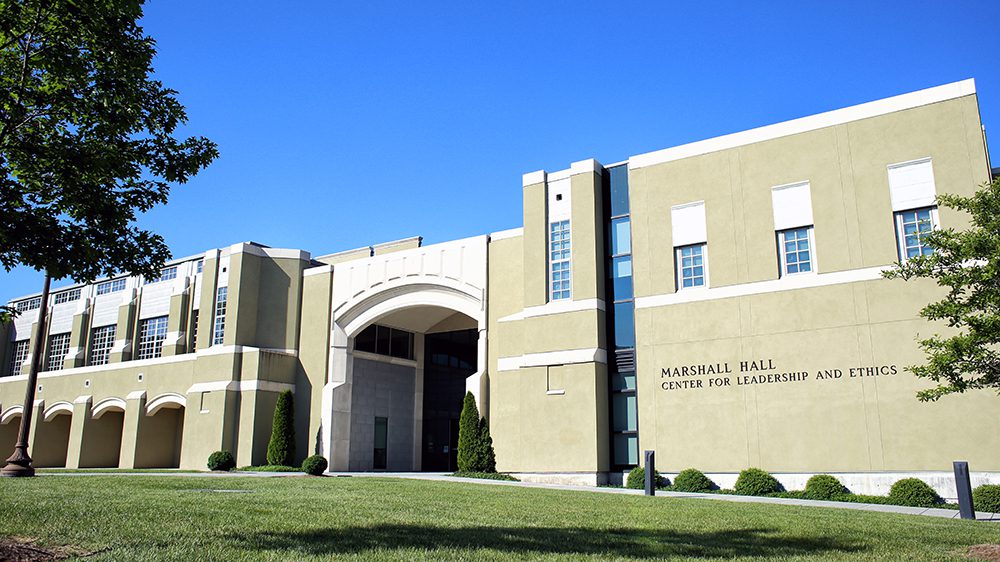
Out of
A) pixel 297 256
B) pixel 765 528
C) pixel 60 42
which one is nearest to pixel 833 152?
pixel 765 528

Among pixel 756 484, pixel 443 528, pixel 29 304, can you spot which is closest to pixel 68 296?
pixel 29 304

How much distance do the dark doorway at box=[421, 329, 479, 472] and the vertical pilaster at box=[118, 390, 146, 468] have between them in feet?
49.7

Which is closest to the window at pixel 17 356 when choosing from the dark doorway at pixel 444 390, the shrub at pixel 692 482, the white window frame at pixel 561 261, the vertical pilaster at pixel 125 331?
the vertical pilaster at pixel 125 331

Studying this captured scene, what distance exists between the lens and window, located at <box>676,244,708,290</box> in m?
26.3

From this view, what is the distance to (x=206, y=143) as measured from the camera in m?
9.98

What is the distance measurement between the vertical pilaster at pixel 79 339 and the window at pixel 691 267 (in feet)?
127

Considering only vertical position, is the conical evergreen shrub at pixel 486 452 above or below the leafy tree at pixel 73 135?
below

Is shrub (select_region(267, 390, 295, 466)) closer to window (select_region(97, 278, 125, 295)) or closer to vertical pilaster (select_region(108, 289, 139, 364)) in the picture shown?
vertical pilaster (select_region(108, 289, 139, 364))

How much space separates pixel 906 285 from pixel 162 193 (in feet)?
67.9

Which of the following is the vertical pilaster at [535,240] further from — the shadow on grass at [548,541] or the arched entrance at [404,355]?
the shadow on grass at [548,541]

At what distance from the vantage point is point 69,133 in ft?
28.7

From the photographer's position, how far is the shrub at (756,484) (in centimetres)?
2283

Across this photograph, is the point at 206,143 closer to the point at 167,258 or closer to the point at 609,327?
the point at 167,258

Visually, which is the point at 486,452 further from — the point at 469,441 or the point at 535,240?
the point at 535,240
